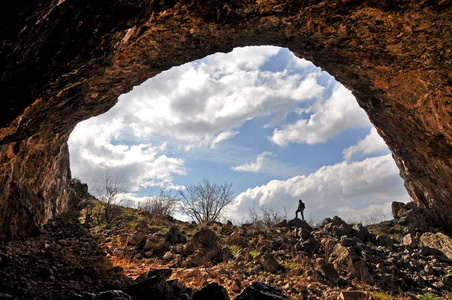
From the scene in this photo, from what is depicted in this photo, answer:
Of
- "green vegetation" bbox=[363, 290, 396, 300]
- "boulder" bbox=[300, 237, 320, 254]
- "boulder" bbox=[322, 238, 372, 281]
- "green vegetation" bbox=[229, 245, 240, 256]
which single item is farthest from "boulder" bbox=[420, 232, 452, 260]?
"green vegetation" bbox=[229, 245, 240, 256]

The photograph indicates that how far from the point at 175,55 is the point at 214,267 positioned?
755 centimetres

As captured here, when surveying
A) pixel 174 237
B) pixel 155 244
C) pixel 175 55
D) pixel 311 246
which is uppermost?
pixel 175 55

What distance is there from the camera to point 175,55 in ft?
25.7

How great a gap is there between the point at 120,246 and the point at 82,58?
28.8ft

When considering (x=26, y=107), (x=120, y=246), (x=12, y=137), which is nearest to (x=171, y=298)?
(x=26, y=107)

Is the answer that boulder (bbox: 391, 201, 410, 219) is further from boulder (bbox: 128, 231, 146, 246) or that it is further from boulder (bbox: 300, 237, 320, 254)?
boulder (bbox: 128, 231, 146, 246)

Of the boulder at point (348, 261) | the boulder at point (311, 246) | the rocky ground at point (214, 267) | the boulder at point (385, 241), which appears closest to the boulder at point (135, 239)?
the rocky ground at point (214, 267)

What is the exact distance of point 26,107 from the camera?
4.54 meters

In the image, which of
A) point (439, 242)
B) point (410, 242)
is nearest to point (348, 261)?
point (410, 242)

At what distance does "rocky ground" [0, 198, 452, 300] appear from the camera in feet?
14.8

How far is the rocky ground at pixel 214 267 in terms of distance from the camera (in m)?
4.51

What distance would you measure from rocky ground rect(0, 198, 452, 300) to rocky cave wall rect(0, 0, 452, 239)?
2.85 m

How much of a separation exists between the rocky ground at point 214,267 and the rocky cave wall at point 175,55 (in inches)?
112

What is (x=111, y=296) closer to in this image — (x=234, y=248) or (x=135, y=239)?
(x=135, y=239)
